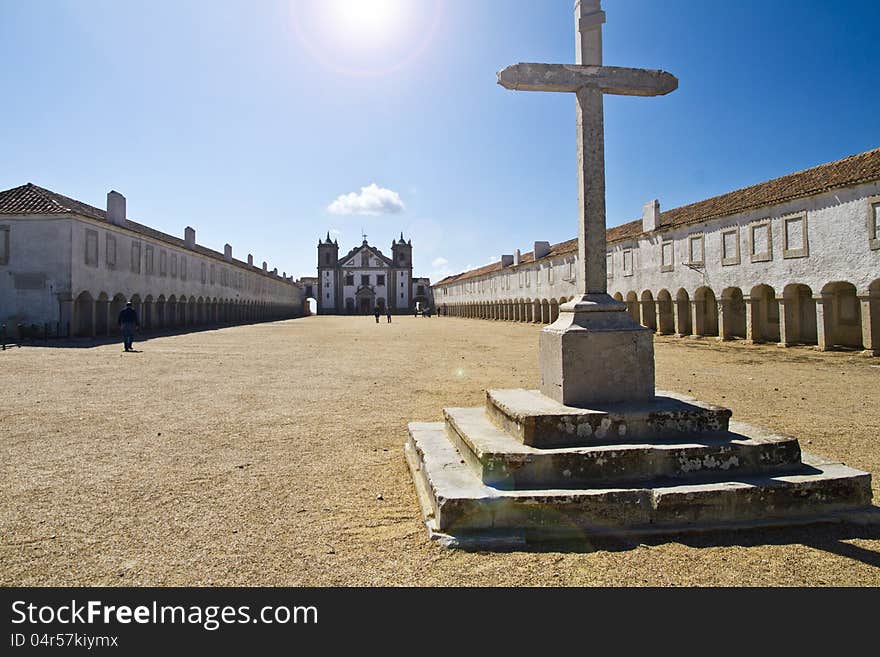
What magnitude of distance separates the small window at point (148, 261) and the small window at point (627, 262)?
2598 centimetres

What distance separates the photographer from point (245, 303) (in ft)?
162

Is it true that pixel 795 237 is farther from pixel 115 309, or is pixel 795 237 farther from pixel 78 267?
pixel 115 309

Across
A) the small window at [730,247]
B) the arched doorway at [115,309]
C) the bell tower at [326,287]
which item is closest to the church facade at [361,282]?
the bell tower at [326,287]

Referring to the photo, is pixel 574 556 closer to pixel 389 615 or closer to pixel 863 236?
pixel 389 615

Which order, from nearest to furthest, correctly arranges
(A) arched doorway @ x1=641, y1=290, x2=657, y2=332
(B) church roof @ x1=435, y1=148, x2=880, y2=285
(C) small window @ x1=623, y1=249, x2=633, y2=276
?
(B) church roof @ x1=435, y1=148, x2=880, y2=285 < (A) arched doorway @ x1=641, y1=290, x2=657, y2=332 < (C) small window @ x1=623, y1=249, x2=633, y2=276

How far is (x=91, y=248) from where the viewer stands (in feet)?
72.0

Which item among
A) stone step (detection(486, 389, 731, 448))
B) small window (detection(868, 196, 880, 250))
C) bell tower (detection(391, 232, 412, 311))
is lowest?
stone step (detection(486, 389, 731, 448))

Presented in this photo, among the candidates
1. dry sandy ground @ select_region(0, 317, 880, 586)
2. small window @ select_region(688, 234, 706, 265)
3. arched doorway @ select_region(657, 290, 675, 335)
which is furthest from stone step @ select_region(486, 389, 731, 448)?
arched doorway @ select_region(657, 290, 675, 335)

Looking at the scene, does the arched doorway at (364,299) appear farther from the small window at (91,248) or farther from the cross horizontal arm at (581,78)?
the cross horizontal arm at (581,78)

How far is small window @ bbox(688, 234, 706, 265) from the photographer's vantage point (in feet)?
67.5

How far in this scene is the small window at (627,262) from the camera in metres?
25.6

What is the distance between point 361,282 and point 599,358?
79.3 m

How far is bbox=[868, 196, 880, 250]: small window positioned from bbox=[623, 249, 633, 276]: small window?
1181 cm

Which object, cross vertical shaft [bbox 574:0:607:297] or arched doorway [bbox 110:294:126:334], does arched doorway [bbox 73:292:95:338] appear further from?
cross vertical shaft [bbox 574:0:607:297]
